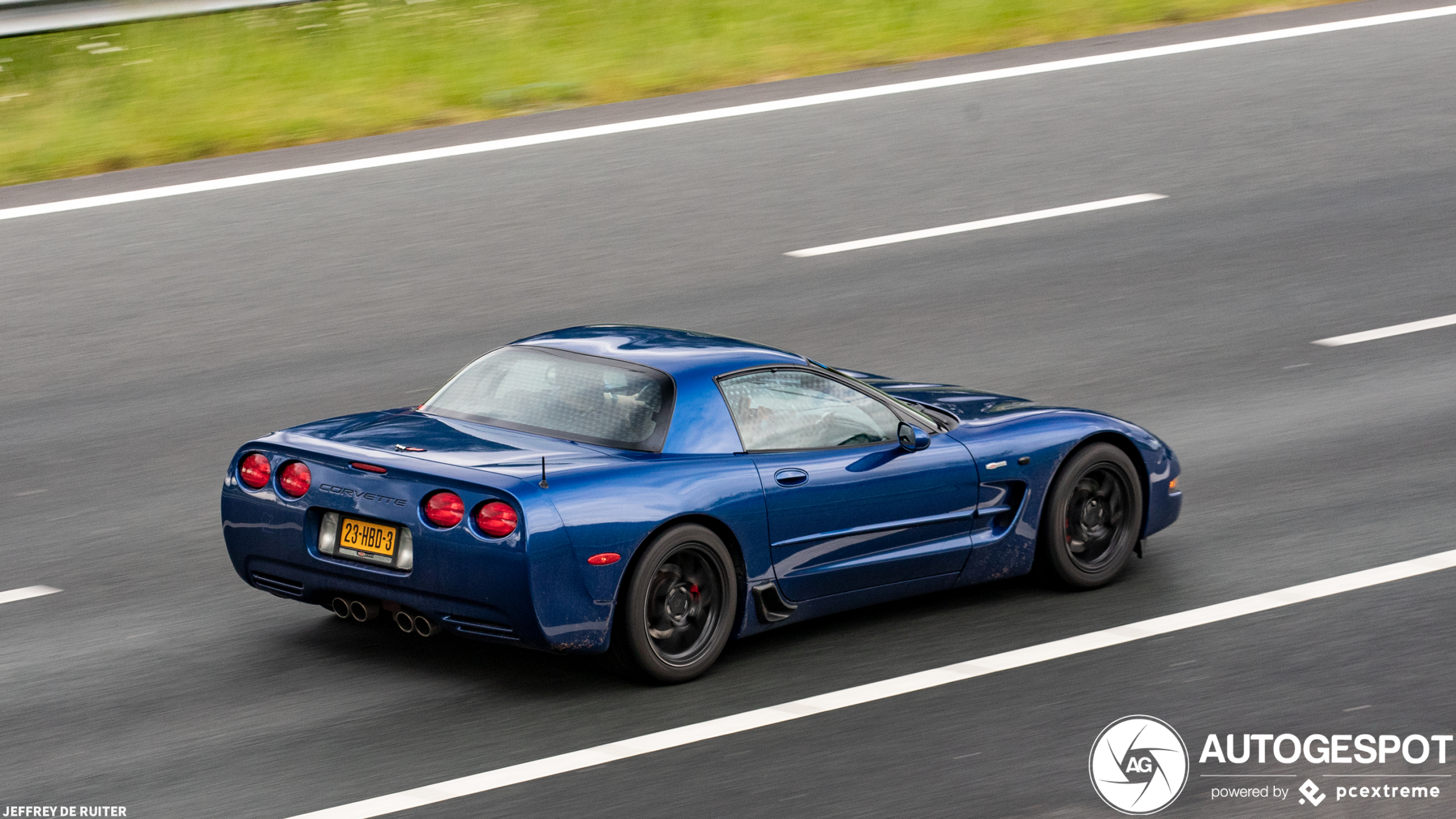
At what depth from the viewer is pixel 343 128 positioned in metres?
14.8

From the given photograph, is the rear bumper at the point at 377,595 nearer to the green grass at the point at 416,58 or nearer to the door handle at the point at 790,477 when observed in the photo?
the door handle at the point at 790,477

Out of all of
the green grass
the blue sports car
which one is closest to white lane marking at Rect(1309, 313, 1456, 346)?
the blue sports car

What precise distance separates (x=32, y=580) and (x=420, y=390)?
300cm

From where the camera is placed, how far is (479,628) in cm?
616

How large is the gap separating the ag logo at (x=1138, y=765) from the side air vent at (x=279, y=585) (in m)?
2.81

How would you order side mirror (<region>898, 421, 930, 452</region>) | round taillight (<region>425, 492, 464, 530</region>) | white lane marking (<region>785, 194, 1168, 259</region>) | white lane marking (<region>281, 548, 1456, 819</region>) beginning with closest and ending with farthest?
1. white lane marking (<region>281, 548, 1456, 819</region>)
2. round taillight (<region>425, 492, 464, 530</region>)
3. side mirror (<region>898, 421, 930, 452</region>)
4. white lane marking (<region>785, 194, 1168, 259</region>)

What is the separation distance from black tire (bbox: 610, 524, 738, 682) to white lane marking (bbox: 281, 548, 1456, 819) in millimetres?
337

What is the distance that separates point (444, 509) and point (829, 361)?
5.08 meters

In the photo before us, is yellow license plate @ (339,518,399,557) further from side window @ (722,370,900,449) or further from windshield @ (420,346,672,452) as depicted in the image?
side window @ (722,370,900,449)

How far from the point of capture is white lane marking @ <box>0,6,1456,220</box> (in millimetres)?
13180

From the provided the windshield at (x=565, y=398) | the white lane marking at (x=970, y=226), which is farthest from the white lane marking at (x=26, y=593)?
the white lane marking at (x=970, y=226)

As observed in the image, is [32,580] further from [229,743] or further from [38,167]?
[38,167]

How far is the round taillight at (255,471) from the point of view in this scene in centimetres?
657

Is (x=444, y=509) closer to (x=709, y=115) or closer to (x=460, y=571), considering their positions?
(x=460, y=571)
